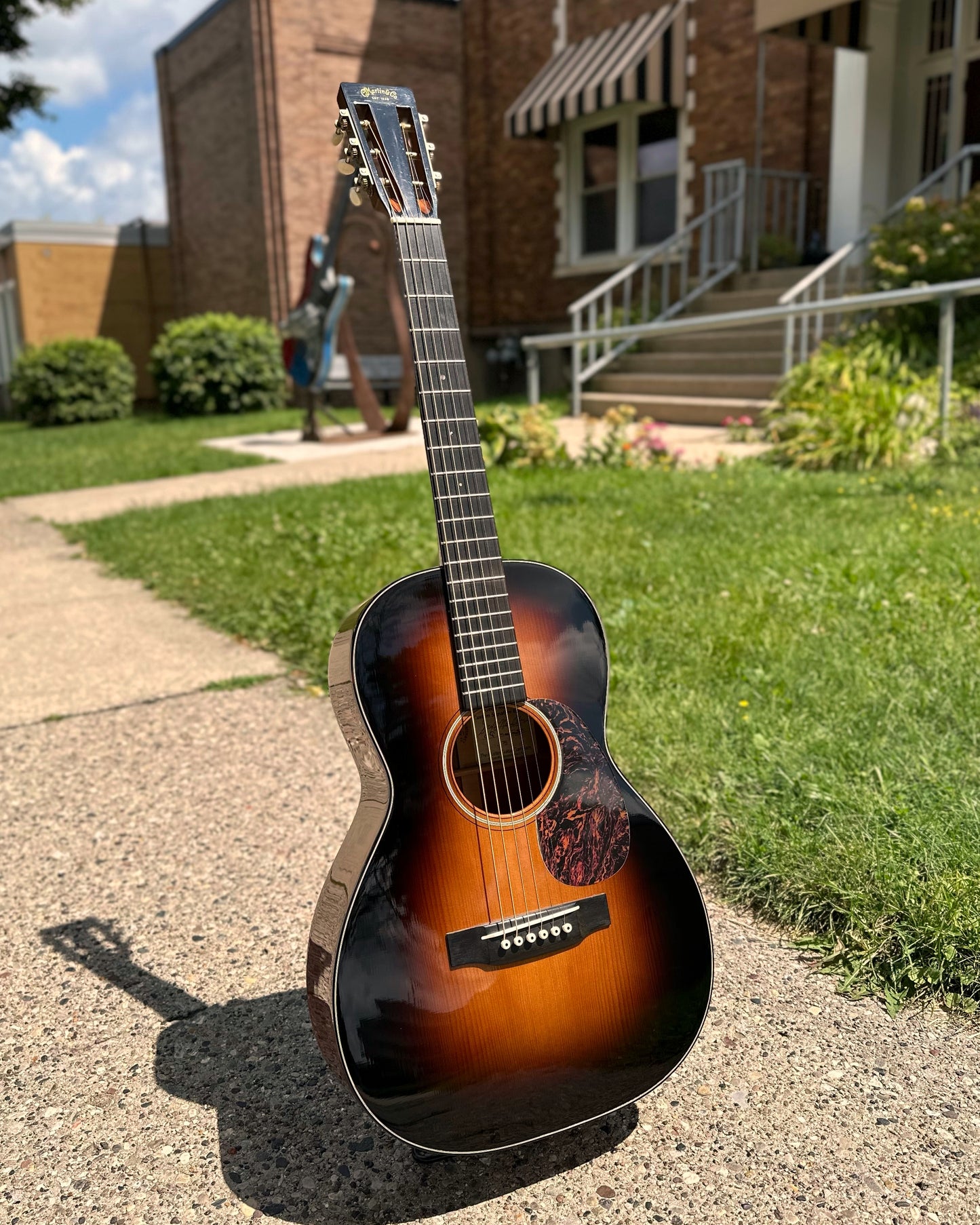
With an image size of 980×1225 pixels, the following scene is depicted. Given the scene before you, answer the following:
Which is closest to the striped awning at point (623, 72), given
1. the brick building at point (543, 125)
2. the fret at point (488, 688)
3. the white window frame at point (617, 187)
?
the brick building at point (543, 125)

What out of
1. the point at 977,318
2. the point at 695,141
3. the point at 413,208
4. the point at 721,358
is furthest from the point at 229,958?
the point at 695,141

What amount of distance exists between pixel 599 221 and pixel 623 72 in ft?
8.94

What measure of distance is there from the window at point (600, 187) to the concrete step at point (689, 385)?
4862 millimetres

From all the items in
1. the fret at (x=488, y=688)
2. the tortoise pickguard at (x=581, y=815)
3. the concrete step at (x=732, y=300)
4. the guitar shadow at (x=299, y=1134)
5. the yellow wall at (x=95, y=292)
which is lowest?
the guitar shadow at (x=299, y=1134)

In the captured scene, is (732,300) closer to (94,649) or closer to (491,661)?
(94,649)

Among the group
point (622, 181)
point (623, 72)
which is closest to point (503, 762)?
point (623, 72)

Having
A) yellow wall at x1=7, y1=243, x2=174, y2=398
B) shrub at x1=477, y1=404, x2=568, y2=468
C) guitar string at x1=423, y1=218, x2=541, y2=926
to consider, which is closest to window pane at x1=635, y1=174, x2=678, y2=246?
shrub at x1=477, y1=404, x2=568, y2=468

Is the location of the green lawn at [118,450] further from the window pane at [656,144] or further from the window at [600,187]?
the window pane at [656,144]

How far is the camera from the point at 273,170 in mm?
16906

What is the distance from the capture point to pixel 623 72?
1328cm

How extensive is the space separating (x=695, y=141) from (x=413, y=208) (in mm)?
13572

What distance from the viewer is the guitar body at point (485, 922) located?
1.44m

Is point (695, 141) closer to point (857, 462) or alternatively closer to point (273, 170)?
point (273, 170)

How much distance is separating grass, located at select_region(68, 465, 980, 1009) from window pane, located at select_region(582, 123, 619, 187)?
33.3ft
